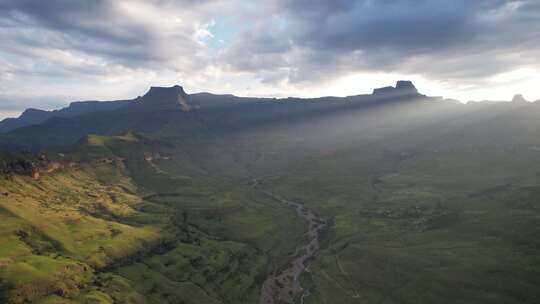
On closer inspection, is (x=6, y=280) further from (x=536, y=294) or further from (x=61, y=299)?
(x=536, y=294)

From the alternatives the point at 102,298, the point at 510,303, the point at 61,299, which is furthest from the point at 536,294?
the point at 61,299

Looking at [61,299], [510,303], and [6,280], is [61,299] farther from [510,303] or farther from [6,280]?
[510,303]

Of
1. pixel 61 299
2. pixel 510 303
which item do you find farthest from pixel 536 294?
pixel 61 299

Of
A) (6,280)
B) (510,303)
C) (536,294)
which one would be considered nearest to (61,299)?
(6,280)

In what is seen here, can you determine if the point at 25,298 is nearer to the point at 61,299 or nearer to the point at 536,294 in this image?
the point at 61,299

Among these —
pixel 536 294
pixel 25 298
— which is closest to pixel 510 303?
pixel 536 294
